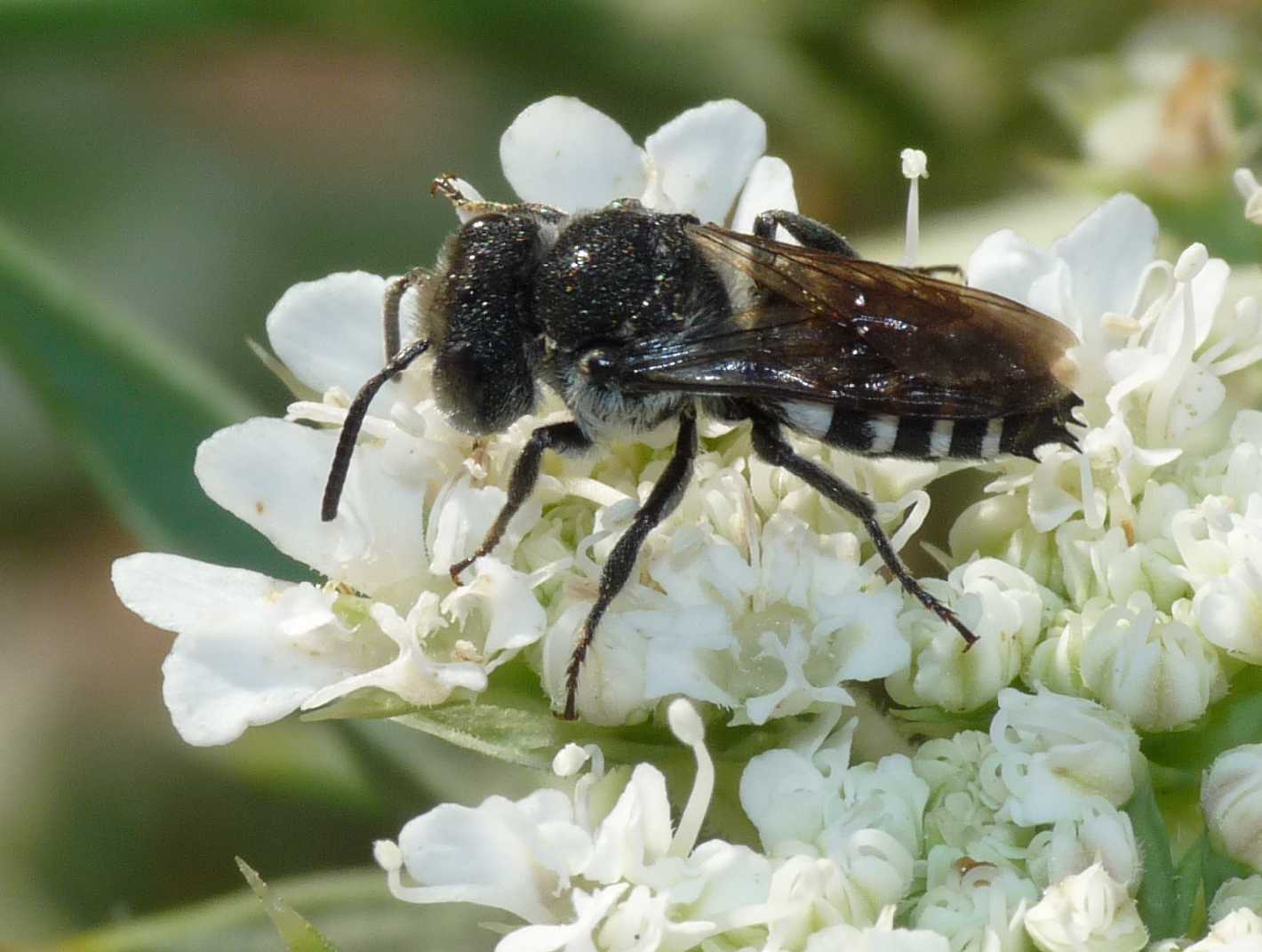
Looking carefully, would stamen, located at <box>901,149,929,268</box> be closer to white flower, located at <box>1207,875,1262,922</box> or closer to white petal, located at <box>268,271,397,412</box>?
white petal, located at <box>268,271,397,412</box>

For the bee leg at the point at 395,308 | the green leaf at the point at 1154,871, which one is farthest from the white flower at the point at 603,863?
the bee leg at the point at 395,308

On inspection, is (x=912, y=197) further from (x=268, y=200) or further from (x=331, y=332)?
(x=268, y=200)

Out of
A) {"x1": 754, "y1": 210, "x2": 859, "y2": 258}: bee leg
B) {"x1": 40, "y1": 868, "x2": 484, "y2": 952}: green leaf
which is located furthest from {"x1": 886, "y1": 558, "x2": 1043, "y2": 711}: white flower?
{"x1": 40, "y1": 868, "x2": 484, "y2": 952}: green leaf

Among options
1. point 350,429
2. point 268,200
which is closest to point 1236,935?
point 350,429

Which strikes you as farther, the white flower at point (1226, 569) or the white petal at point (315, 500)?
the white petal at point (315, 500)

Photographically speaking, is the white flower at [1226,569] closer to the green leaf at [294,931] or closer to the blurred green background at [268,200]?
the green leaf at [294,931]

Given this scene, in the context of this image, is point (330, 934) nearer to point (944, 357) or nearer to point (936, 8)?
point (944, 357)
